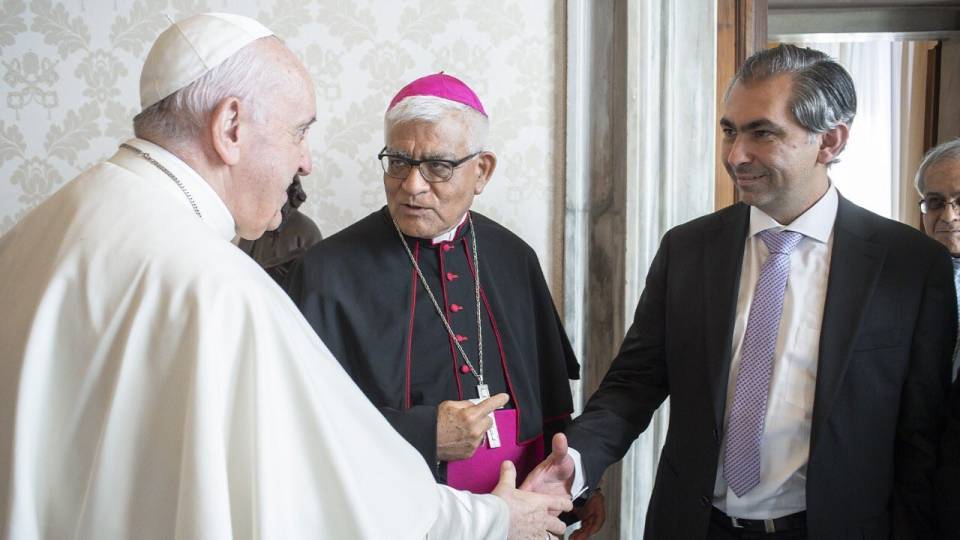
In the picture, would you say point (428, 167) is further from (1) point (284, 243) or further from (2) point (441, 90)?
(1) point (284, 243)

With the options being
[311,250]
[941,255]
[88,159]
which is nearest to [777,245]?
[941,255]

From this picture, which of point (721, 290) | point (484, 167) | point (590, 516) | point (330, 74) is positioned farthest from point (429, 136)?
point (590, 516)

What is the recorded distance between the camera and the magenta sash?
2.47 metres

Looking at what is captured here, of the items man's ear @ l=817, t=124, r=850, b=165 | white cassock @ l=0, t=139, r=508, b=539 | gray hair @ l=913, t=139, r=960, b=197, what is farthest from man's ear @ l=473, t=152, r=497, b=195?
gray hair @ l=913, t=139, r=960, b=197

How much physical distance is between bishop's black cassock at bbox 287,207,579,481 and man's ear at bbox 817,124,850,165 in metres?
0.94

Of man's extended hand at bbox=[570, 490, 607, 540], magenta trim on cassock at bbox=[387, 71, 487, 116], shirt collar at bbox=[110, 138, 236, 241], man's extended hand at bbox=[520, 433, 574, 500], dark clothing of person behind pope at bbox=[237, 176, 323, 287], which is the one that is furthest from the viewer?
dark clothing of person behind pope at bbox=[237, 176, 323, 287]

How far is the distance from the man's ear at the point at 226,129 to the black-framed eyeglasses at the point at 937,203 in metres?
2.08

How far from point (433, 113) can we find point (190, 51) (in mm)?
939

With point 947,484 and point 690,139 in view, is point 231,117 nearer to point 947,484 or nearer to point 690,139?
point 947,484

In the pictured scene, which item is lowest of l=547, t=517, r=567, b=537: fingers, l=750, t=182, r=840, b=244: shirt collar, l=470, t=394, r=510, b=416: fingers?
l=547, t=517, r=567, b=537: fingers

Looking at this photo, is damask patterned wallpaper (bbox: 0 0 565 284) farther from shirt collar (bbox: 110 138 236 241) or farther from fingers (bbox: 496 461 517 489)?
shirt collar (bbox: 110 138 236 241)

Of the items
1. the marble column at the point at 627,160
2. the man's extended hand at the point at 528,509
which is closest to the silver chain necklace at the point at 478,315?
the man's extended hand at the point at 528,509

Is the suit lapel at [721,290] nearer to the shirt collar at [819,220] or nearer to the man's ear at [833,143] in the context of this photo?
the shirt collar at [819,220]

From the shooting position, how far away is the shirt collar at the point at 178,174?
1593 millimetres
